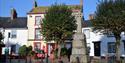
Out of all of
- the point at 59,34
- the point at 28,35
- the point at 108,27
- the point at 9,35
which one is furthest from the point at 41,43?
the point at 108,27

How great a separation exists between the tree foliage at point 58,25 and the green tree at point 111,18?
288 inches

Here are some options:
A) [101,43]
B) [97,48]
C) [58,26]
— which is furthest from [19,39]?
[101,43]

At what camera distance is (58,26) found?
49.3 meters

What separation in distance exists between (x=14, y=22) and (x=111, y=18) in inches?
1130

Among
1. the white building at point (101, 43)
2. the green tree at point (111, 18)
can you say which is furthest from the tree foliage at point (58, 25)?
the white building at point (101, 43)

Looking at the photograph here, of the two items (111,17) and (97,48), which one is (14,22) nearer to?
(97,48)

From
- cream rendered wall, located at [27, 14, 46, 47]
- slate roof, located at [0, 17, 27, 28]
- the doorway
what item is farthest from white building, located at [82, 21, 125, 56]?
slate roof, located at [0, 17, 27, 28]

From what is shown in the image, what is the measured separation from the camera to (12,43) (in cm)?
6175

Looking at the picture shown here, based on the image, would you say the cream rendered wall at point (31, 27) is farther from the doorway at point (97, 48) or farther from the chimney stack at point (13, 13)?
the doorway at point (97, 48)

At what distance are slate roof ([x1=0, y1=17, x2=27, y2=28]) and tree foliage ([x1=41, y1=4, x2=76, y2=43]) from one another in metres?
13.7

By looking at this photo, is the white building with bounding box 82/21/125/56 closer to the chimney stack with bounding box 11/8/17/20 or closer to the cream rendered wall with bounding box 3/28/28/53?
the cream rendered wall with bounding box 3/28/28/53

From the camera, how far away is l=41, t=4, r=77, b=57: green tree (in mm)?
49188

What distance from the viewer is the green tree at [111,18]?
4160 centimetres

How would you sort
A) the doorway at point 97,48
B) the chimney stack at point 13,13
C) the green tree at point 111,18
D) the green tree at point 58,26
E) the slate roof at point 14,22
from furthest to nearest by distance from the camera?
the chimney stack at point 13,13
the slate roof at point 14,22
the doorway at point 97,48
the green tree at point 58,26
the green tree at point 111,18
